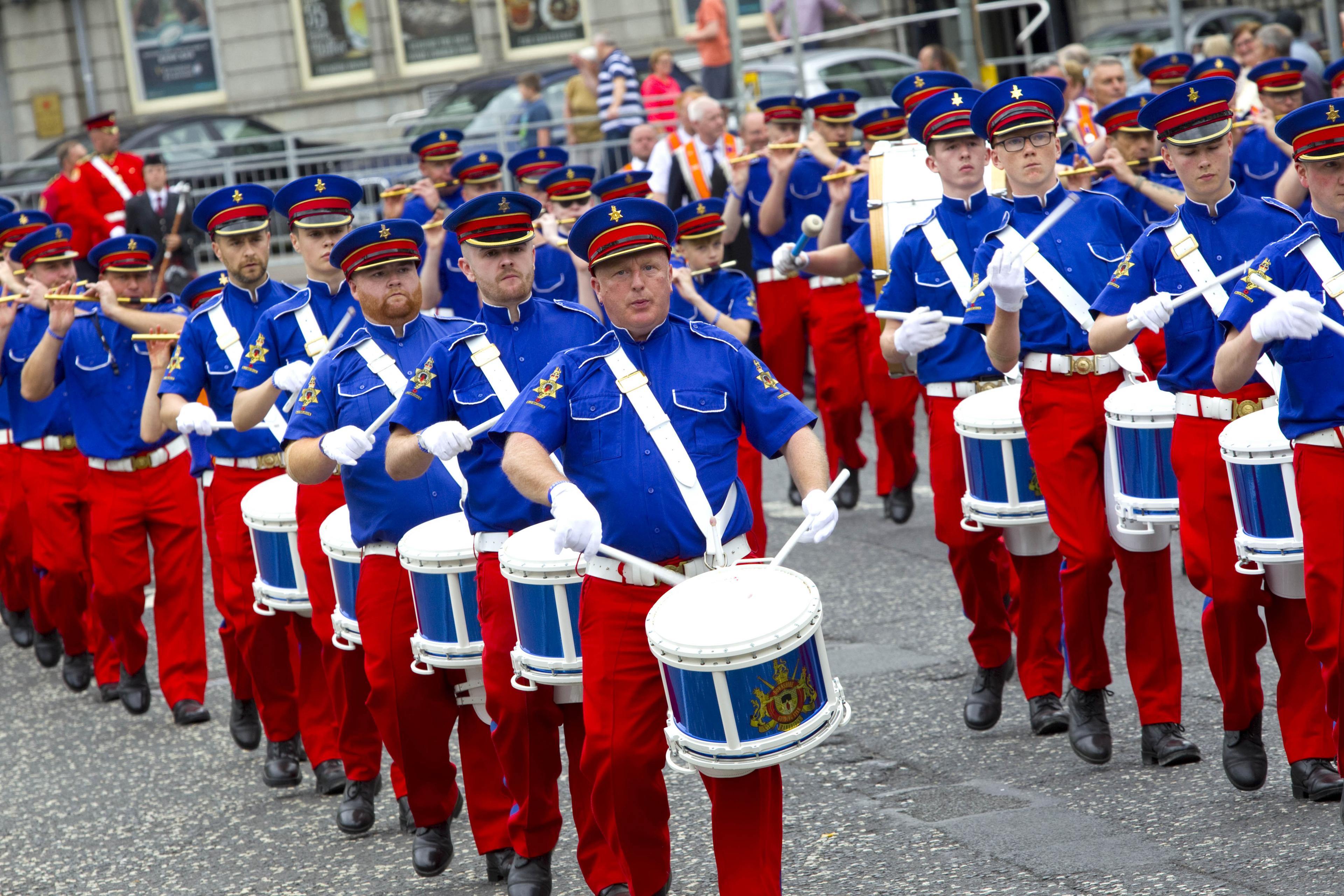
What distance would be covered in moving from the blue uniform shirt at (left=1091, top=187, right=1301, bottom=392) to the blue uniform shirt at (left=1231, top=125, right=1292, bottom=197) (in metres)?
5.00

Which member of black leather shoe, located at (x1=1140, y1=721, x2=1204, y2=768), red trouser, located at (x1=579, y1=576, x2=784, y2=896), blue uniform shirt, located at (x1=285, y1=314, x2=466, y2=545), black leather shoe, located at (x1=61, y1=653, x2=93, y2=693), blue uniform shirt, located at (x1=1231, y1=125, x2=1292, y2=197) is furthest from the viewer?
blue uniform shirt, located at (x1=1231, y1=125, x2=1292, y2=197)

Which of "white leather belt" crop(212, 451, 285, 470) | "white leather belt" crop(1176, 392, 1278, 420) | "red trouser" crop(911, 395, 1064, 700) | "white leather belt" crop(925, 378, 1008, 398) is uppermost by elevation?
"white leather belt" crop(1176, 392, 1278, 420)

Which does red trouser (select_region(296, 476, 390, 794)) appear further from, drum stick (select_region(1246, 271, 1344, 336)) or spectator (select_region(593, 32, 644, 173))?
spectator (select_region(593, 32, 644, 173))

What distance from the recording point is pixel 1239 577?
600 cm

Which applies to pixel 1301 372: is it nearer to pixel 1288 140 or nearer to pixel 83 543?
pixel 1288 140

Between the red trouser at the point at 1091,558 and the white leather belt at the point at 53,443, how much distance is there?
211 inches

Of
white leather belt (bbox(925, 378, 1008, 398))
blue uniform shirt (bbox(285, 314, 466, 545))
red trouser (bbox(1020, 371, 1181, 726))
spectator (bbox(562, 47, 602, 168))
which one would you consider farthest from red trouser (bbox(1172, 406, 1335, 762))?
spectator (bbox(562, 47, 602, 168))

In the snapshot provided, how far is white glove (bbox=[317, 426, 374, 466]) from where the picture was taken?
5.95 meters

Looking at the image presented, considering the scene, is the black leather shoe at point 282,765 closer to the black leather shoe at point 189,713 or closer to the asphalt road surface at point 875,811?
the asphalt road surface at point 875,811

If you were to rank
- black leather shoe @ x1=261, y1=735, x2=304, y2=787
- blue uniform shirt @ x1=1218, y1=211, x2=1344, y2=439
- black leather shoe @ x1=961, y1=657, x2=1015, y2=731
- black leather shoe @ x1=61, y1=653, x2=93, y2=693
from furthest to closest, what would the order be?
black leather shoe @ x1=61, y1=653, x2=93, y2=693 < black leather shoe @ x1=261, y1=735, x2=304, y2=787 < black leather shoe @ x1=961, y1=657, x2=1015, y2=731 < blue uniform shirt @ x1=1218, y1=211, x2=1344, y2=439

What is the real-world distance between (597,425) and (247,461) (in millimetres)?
3067

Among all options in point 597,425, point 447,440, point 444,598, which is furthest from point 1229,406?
point 444,598

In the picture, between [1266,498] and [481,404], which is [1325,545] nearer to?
[1266,498]

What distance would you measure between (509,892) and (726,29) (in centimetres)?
1377
